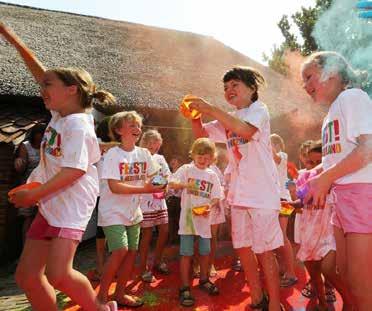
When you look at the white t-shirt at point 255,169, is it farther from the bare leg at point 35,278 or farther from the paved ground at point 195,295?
the bare leg at point 35,278

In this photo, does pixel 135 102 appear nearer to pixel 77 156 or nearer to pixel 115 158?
pixel 115 158

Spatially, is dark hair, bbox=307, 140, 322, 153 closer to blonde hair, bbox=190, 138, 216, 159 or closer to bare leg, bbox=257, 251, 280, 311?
blonde hair, bbox=190, 138, 216, 159

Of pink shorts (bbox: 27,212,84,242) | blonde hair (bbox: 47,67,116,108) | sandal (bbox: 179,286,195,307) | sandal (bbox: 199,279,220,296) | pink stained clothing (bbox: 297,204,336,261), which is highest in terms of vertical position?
blonde hair (bbox: 47,67,116,108)

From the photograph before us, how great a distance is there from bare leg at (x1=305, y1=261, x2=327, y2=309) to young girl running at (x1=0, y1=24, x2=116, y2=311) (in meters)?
1.85

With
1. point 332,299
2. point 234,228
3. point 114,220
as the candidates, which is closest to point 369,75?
point 234,228

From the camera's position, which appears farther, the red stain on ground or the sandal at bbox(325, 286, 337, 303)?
the sandal at bbox(325, 286, 337, 303)

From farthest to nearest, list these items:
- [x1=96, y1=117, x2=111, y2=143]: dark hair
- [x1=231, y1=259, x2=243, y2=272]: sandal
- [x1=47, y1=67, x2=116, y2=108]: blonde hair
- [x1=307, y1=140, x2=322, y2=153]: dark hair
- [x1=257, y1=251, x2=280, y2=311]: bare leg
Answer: [x1=231, y1=259, x2=243, y2=272]: sandal → [x1=96, y1=117, x2=111, y2=143]: dark hair → [x1=307, y1=140, x2=322, y2=153]: dark hair → [x1=257, y1=251, x2=280, y2=311]: bare leg → [x1=47, y1=67, x2=116, y2=108]: blonde hair

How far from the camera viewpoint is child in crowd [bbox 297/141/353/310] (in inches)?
120

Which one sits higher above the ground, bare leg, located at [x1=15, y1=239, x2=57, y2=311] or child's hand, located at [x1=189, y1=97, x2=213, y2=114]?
child's hand, located at [x1=189, y1=97, x2=213, y2=114]

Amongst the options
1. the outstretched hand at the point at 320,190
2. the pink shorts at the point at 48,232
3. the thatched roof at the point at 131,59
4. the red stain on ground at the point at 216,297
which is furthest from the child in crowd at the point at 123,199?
the thatched roof at the point at 131,59

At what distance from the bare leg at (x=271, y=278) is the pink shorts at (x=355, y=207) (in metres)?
0.82

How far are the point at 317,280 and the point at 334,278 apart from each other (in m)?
0.38

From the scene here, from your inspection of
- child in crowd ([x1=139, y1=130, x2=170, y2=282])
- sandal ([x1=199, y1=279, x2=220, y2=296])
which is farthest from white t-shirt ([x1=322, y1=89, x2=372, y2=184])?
child in crowd ([x1=139, y1=130, x2=170, y2=282])

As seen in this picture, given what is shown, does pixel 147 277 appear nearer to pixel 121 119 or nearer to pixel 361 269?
pixel 121 119
